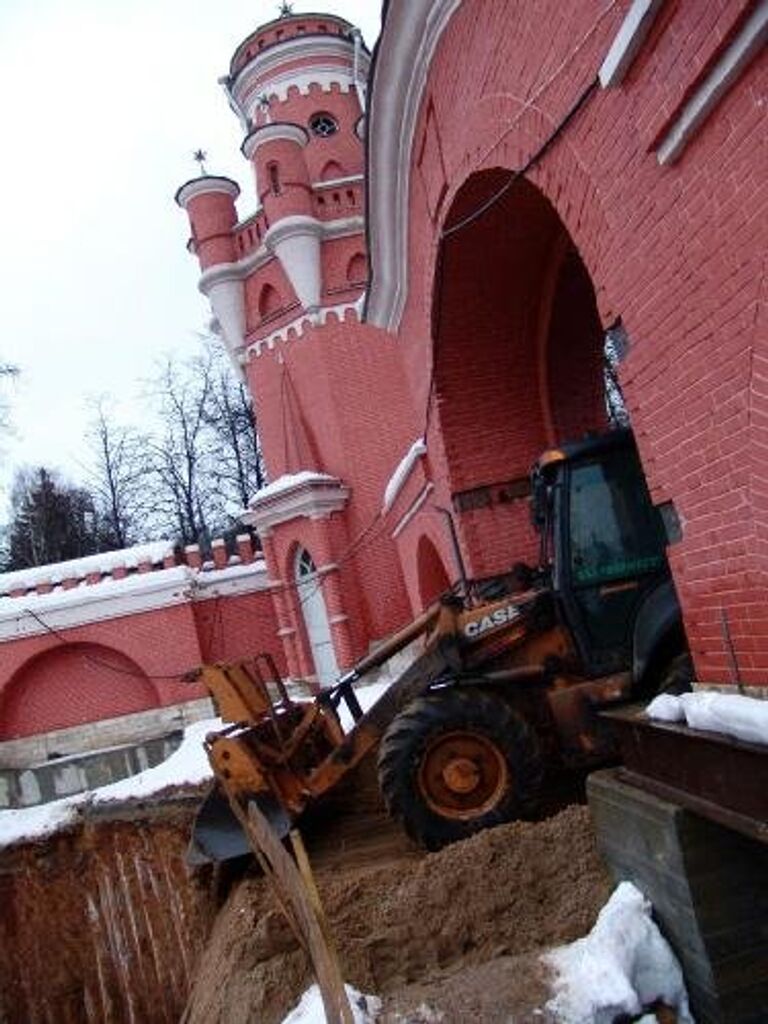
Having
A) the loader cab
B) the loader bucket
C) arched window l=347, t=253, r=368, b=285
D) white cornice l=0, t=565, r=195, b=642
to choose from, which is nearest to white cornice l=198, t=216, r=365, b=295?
arched window l=347, t=253, r=368, b=285

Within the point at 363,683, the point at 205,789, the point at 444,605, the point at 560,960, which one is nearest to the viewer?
the point at 560,960

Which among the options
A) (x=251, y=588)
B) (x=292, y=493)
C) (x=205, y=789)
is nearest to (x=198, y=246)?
(x=292, y=493)

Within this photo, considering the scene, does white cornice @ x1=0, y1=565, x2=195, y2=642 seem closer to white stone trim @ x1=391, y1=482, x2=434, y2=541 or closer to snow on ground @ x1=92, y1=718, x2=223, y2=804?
white stone trim @ x1=391, y1=482, x2=434, y2=541

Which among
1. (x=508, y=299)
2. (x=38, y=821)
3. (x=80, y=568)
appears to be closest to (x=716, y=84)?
(x=508, y=299)

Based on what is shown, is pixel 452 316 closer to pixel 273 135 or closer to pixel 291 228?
pixel 291 228

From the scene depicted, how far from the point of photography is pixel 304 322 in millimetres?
19266

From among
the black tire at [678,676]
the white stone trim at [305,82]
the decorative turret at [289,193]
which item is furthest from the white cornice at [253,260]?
the black tire at [678,676]

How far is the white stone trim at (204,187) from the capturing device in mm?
20500

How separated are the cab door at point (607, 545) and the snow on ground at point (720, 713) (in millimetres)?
1750

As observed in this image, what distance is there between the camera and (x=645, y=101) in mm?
4012

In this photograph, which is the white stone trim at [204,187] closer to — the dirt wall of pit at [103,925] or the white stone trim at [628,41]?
the dirt wall of pit at [103,925]

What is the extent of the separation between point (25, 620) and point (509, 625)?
15.8 metres

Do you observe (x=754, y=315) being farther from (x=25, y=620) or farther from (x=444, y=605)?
(x=25, y=620)

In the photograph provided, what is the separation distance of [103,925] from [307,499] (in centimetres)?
969
